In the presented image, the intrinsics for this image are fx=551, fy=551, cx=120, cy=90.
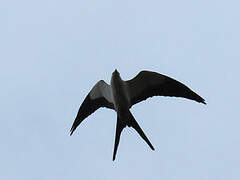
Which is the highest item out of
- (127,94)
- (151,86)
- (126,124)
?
(151,86)

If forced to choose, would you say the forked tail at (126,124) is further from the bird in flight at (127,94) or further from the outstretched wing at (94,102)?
the outstretched wing at (94,102)

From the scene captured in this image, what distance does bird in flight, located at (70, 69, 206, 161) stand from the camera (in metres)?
14.4

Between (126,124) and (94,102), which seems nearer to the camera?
(126,124)

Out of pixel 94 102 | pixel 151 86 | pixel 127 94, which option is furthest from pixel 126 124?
pixel 94 102

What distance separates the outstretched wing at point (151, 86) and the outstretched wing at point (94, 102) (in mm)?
781

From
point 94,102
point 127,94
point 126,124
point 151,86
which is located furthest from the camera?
point 94,102

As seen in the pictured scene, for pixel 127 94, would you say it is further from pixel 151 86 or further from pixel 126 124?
pixel 126 124

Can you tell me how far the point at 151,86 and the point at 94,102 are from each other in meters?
1.76

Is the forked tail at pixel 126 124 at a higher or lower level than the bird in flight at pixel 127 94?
lower

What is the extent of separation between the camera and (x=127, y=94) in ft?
48.8

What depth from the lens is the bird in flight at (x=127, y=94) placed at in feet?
47.3

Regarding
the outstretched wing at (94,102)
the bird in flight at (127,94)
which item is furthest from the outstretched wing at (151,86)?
the outstretched wing at (94,102)

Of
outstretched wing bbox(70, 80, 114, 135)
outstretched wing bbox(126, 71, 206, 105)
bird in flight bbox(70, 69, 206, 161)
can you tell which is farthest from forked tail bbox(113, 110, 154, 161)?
outstretched wing bbox(70, 80, 114, 135)

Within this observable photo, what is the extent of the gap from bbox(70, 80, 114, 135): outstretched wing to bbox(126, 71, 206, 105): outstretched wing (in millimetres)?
781
